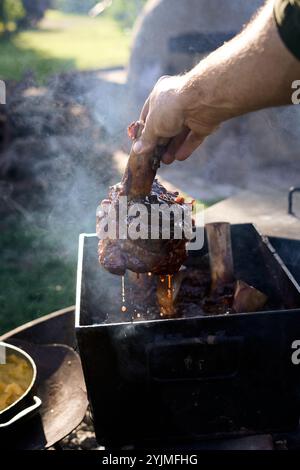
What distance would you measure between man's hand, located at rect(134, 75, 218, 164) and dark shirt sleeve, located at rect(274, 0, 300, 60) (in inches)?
22.3

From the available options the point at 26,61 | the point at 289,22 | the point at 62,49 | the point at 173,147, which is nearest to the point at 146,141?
the point at 173,147

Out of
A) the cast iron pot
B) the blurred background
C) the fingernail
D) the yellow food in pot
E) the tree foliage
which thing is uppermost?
the tree foliage

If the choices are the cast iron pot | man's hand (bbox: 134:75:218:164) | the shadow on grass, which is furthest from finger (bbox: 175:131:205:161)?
the shadow on grass

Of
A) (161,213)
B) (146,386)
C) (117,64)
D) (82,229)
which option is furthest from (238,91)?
(117,64)

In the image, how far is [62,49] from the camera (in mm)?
24078

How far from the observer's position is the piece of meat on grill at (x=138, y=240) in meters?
2.81

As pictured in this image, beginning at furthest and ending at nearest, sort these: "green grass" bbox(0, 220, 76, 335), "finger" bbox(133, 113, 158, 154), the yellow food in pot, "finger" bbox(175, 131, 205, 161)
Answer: "green grass" bbox(0, 220, 76, 335)
the yellow food in pot
"finger" bbox(175, 131, 205, 161)
"finger" bbox(133, 113, 158, 154)

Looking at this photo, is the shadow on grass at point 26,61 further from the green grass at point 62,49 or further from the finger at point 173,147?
the finger at point 173,147

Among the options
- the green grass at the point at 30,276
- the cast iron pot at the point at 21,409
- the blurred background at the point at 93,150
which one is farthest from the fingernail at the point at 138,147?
the green grass at the point at 30,276

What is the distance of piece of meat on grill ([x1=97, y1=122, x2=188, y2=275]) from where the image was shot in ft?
9.21

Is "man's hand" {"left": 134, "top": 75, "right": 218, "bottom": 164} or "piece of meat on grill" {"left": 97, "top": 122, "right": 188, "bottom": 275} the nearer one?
"man's hand" {"left": 134, "top": 75, "right": 218, "bottom": 164}

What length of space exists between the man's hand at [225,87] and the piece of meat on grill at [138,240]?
0.50ft

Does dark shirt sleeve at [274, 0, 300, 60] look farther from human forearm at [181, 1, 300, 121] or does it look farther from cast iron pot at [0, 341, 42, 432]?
cast iron pot at [0, 341, 42, 432]

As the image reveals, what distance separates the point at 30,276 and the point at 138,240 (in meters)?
3.77
